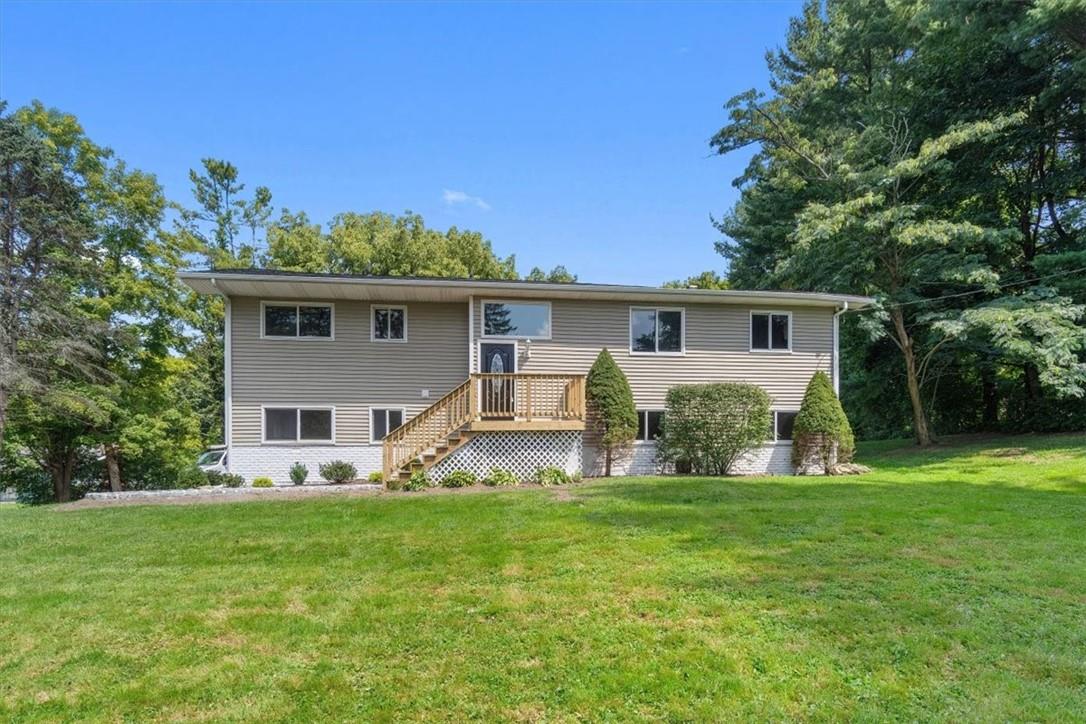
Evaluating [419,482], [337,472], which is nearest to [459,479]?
[419,482]

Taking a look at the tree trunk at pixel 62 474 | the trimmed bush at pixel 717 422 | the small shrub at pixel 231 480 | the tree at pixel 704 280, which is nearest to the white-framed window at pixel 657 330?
the trimmed bush at pixel 717 422

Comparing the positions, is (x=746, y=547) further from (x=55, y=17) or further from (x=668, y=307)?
(x=55, y=17)

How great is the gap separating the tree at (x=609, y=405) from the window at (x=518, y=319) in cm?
158

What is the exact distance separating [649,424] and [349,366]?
7246 millimetres

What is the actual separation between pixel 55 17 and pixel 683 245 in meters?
20.1

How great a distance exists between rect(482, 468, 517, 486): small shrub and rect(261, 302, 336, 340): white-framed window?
515 cm

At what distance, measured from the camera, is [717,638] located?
3.54 metres

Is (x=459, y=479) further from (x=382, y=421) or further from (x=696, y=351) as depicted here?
(x=696, y=351)

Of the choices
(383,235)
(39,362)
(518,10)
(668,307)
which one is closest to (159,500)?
(39,362)

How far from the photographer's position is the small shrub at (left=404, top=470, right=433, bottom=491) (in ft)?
33.9

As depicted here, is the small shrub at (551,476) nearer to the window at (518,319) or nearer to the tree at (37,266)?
the window at (518,319)

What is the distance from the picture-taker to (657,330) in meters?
13.4

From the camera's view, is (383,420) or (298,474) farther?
(383,420)

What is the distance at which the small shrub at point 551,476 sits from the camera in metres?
11.0
